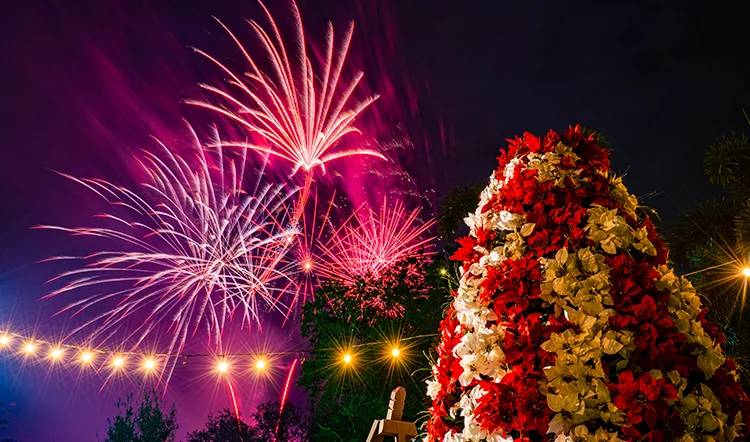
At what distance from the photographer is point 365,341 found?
713 inches

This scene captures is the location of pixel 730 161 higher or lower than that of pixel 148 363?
lower

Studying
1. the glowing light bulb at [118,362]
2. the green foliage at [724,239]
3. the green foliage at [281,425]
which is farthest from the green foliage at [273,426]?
the green foliage at [724,239]

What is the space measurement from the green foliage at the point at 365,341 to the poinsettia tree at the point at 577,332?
1310cm

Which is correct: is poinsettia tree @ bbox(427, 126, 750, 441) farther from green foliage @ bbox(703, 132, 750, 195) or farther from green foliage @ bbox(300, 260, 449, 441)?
green foliage @ bbox(300, 260, 449, 441)

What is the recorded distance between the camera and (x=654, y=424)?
2.35 metres

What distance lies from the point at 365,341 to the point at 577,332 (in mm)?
15882

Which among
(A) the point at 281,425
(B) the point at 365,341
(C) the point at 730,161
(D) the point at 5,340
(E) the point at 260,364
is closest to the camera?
(C) the point at 730,161

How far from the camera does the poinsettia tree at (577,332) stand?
245 centimetres

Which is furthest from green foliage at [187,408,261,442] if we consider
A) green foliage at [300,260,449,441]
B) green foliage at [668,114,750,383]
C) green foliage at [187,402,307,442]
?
green foliage at [668,114,750,383]

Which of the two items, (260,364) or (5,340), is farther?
(260,364)

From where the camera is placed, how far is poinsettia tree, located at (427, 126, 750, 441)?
2.45 meters

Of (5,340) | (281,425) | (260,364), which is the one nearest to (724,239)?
(260,364)

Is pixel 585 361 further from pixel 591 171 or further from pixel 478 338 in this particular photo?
pixel 591 171

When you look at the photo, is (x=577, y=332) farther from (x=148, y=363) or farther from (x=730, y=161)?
(x=148, y=363)
